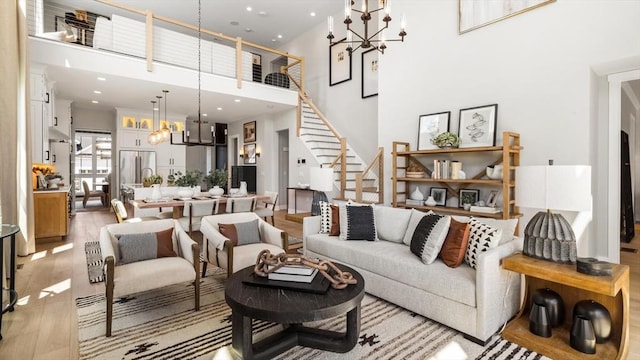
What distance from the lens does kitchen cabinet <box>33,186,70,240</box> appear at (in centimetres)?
488

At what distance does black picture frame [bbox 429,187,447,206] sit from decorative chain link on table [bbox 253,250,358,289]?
2.98 meters

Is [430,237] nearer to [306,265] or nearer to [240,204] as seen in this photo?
[306,265]

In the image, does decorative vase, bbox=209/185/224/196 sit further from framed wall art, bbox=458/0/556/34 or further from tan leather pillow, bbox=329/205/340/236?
framed wall art, bbox=458/0/556/34

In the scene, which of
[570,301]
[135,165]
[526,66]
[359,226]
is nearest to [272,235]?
[359,226]

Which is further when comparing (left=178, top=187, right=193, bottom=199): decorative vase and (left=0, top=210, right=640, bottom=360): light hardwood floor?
(left=178, top=187, right=193, bottom=199): decorative vase

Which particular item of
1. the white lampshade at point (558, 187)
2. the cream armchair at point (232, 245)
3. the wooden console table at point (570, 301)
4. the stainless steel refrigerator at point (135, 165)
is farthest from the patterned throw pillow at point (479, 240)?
the stainless steel refrigerator at point (135, 165)

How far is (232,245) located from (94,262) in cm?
228

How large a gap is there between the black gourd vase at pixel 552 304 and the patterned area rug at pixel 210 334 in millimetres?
340

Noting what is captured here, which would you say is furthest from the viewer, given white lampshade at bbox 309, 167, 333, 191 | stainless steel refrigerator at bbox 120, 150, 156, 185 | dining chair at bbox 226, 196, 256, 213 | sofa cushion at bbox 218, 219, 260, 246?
stainless steel refrigerator at bbox 120, 150, 156, 185

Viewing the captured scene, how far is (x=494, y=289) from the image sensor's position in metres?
2.23

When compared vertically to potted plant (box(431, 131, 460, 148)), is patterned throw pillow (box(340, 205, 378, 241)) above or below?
below

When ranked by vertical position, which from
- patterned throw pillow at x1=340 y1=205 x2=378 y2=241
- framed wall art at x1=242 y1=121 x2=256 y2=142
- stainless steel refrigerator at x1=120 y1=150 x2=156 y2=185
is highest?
framed wall art at x1=242 y1=121 x2=256 y2=142

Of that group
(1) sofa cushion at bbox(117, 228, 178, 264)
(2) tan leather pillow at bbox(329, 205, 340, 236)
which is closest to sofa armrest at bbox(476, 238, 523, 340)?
(2) tan leather pillow at bbox(329, 205, 340, 236)

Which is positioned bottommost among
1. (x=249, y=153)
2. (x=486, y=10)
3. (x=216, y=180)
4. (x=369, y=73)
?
(x=216, y=180)
